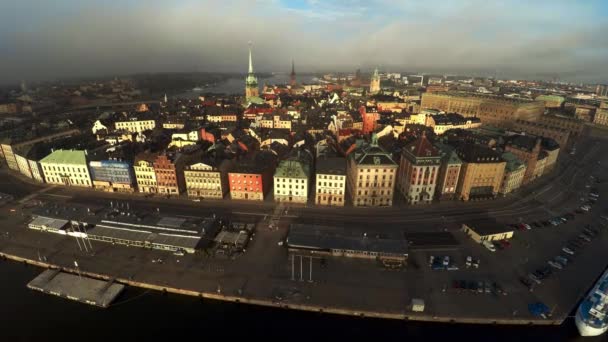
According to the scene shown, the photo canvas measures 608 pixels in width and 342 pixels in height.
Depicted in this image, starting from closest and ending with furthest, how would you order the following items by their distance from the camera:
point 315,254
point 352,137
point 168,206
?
point 315,254 < point 168,206 < point 352,137

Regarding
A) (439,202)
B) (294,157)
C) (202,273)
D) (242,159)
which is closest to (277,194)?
(294,157)

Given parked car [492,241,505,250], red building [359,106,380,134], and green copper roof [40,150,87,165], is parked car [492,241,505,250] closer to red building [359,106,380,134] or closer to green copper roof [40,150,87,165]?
red building [359,106,380,134]

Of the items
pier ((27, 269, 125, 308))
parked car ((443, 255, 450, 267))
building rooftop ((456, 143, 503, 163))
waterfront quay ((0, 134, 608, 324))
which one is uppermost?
building rooftop ((456, 143, 503, 163))

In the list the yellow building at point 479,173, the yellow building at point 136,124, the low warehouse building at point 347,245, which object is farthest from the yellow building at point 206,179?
the yellow building at point 136,124

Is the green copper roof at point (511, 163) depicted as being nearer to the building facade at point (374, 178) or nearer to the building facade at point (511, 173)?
the building facade at point (511, 173)

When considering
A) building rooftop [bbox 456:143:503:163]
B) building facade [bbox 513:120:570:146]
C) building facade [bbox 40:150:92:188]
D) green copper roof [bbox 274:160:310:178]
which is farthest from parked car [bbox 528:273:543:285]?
building facade [bbox 40:150:92:188]

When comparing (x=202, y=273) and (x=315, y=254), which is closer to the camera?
(x=202, y=273)

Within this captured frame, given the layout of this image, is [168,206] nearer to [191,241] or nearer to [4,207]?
[191,241]
